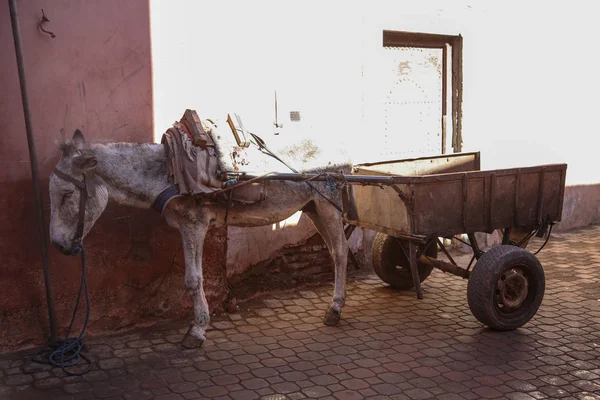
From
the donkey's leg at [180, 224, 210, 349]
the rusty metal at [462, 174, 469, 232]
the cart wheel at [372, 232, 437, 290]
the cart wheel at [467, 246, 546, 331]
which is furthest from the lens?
the cart wheel at [372, 232, 437, 290]

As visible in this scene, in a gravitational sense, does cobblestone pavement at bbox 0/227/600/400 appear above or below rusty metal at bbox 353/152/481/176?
below

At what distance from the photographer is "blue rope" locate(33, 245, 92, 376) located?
491cm

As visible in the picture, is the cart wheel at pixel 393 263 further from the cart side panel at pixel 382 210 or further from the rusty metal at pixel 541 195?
the rusty metal at pixel 541 195

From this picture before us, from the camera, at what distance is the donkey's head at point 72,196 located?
469 cm

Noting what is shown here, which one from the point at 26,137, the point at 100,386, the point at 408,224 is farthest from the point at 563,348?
the point at 26,137

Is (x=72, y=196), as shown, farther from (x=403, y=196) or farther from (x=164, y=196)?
(x=403, y=196)

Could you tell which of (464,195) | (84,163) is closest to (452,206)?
(464,195)

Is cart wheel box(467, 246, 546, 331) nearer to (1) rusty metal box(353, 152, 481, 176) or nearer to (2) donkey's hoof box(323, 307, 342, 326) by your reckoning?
(2) donkey's hoof box(323, 307, 342, 326)

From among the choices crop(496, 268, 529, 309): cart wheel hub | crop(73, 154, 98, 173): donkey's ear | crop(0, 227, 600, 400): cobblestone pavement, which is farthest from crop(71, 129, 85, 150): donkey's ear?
crop(496, 268, 529, 309): cart wheel hub

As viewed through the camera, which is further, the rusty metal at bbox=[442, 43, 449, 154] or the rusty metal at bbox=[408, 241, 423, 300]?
the rusty metal at bbox=[442, 43, 449, 154]

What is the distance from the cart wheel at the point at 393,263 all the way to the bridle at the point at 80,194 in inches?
116

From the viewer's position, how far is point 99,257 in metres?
5.44

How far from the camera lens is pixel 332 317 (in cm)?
581

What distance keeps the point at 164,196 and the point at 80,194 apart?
0.59 meters
